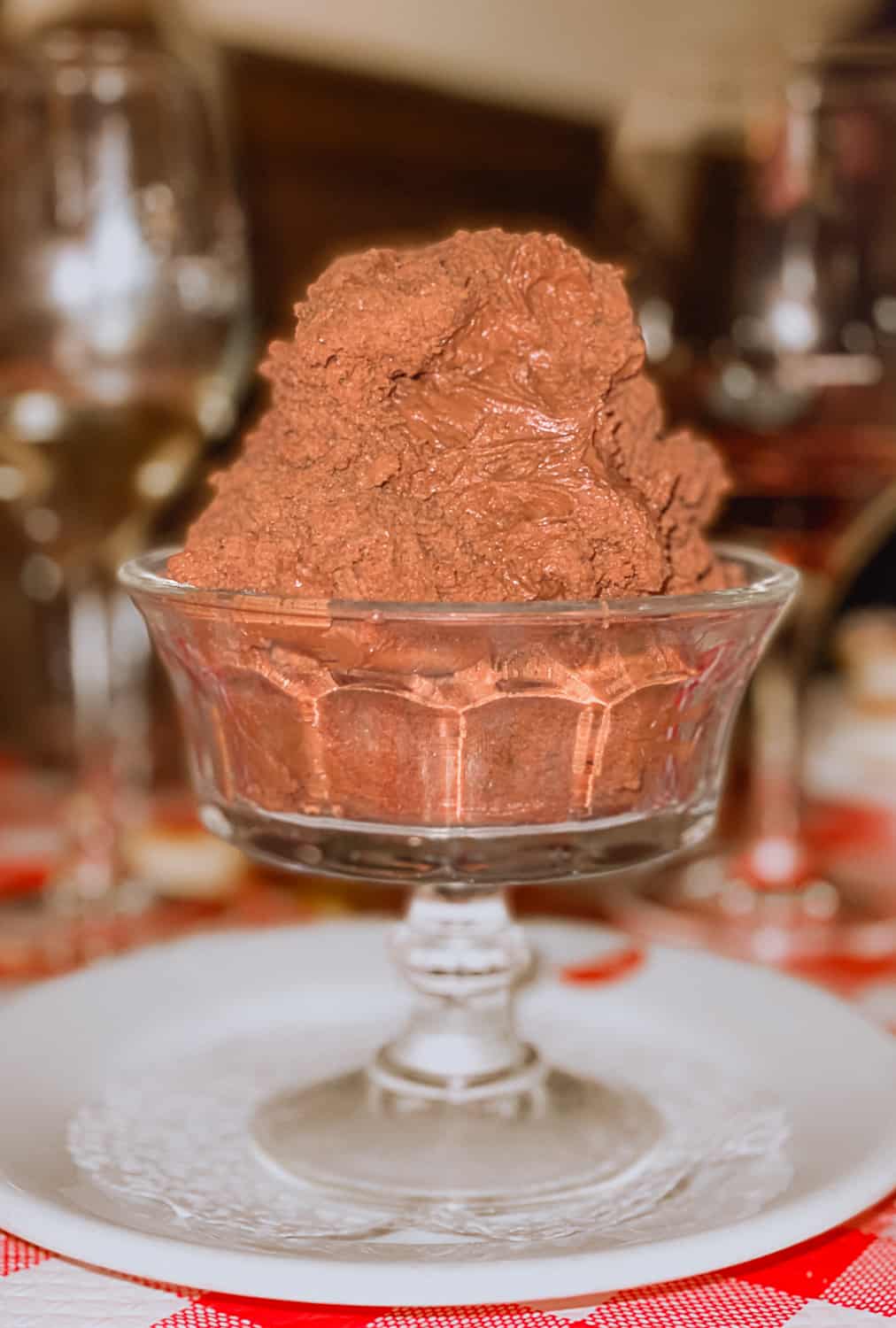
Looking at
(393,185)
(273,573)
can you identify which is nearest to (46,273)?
(273,573)

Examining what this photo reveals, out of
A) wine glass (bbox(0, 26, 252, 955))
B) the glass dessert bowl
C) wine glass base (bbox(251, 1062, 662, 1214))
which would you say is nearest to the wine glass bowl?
wine glass (bbox(0, 26, 252, 955))

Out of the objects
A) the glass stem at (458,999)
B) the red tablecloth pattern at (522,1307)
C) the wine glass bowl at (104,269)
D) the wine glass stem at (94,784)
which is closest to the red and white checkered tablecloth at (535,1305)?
the red tablecloth pattern at (522,1307)

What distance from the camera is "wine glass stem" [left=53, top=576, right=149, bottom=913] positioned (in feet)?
4.46

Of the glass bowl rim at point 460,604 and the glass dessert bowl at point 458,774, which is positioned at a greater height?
Result: the glass bowl rim at point 460,604

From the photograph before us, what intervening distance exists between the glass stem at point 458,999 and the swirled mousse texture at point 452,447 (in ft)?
0.66

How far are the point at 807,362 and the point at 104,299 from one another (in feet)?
1.88

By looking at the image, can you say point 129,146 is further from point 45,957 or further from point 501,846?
point 501,846

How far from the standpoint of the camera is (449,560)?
756 mm

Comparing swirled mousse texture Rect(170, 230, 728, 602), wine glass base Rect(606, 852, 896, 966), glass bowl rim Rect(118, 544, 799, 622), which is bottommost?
wine glass base Rect(606, 852, 896, 966)

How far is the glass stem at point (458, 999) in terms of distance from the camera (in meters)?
0.87

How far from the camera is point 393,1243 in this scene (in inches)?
27.4

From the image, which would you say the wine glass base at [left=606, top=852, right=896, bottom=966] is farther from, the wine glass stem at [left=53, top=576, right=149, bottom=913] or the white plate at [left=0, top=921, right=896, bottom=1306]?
the wine glass stem at [left=53, top=576, right=149, bottom=913]

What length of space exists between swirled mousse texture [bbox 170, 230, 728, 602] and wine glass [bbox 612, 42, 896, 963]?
1.88ft

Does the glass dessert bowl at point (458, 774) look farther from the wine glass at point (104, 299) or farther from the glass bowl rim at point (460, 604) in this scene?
the wine glass at point (104, 299)
